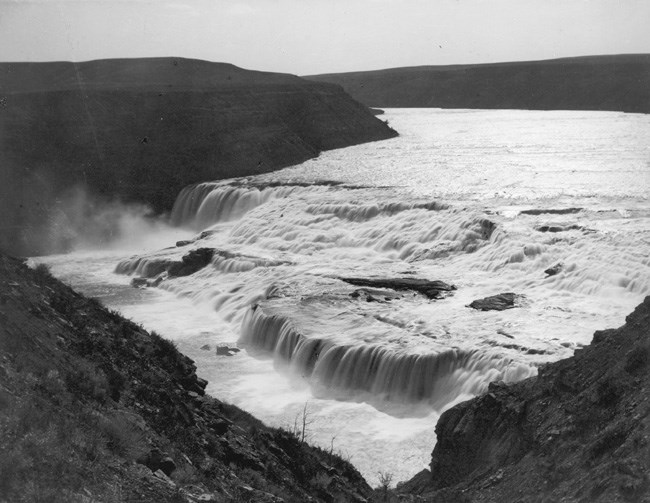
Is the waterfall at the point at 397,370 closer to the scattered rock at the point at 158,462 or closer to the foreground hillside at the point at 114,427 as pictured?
the foreground hillside at the point at 114,427

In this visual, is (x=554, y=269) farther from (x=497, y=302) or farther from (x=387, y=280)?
(x=387, y=280)

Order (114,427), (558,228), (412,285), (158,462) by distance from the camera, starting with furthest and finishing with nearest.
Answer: (558,228) → (412,285) → (114,427) → (158,462)

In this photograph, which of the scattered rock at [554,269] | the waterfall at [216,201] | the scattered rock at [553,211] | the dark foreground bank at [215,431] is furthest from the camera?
the waterfall at [216,201]

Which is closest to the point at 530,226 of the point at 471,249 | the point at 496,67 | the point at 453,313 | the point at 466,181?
the point at 471,249

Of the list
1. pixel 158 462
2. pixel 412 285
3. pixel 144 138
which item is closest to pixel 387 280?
pixel 412 285

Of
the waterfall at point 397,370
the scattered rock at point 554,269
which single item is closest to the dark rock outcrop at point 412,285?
the scattered rock at point 554,269

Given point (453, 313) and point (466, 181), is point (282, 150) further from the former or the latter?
point (453, 313)
